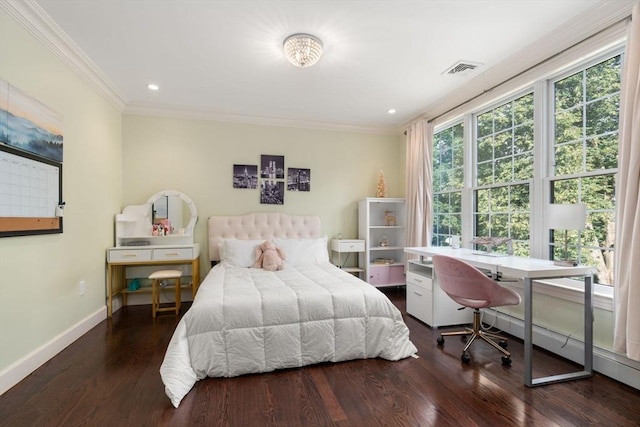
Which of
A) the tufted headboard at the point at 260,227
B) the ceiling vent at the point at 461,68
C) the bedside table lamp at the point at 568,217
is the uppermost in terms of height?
the ceiling vent at the point at 461,68

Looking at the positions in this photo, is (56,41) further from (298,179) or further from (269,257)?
(298,179)

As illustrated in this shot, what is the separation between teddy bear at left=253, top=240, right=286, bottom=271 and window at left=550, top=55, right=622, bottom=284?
269 cm

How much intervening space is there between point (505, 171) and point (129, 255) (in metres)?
4.29

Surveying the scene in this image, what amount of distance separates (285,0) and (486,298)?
2.65 m

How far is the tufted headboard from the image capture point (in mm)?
4152

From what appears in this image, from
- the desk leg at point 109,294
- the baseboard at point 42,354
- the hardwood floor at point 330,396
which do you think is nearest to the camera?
the hardwood floor at point 330,396

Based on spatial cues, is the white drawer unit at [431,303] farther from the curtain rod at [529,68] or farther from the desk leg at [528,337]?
the curtain rod at [529,68]

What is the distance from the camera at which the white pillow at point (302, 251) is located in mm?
3904

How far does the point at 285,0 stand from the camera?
2.10 meters

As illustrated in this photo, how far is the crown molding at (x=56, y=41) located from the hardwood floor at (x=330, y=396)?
2513 mm

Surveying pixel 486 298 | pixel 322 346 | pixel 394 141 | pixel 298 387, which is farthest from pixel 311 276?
pixel 394 141

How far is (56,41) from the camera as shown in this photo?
2.47 meters

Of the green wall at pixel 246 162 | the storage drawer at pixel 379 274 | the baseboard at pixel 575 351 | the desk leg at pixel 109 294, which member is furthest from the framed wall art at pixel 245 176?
the baseboard at pixel 575 351

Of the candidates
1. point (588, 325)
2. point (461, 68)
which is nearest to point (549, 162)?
point (461, 68)
